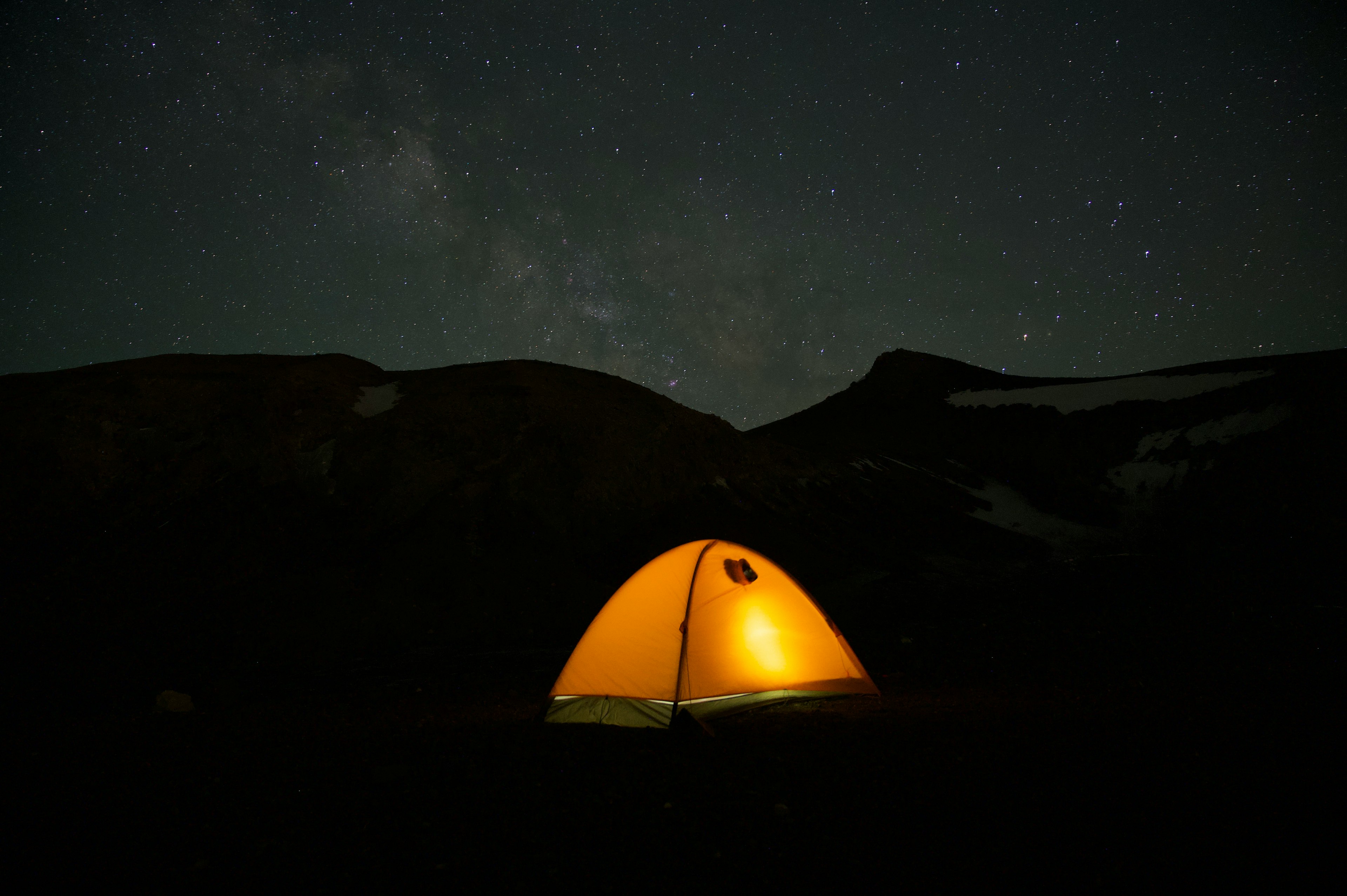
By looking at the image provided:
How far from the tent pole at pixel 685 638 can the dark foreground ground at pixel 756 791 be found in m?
0.35

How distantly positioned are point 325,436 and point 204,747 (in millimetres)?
28314

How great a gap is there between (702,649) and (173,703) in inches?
378

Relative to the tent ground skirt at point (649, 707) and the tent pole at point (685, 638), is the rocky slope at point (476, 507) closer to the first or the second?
the tent ground skirt at point (649, 707)

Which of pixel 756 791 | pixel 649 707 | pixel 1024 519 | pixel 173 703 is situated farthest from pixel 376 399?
pixel 1024 519

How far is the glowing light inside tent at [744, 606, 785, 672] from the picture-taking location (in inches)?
334

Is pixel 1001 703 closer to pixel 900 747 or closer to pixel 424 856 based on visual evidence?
pixel 900 747

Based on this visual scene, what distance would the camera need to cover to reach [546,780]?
5.86 metres

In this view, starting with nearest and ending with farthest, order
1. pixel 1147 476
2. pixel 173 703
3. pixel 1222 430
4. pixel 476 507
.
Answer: pixel 173 703 → pixel 476 507 → pixel 1222 430 → pixel 1147 476

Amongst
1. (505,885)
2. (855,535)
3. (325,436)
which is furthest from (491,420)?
(505,885)

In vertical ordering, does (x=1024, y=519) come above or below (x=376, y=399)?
below

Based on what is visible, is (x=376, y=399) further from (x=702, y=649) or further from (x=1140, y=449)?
(x=1140, y=449)

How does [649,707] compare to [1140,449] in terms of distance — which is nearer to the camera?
[649,707]

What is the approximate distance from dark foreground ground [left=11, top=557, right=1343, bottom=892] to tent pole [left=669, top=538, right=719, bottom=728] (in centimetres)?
35

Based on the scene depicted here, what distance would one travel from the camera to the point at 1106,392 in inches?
2443
